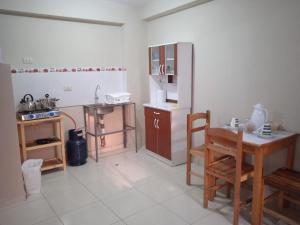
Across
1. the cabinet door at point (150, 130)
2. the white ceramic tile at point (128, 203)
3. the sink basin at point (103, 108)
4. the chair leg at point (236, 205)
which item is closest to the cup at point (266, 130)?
the chair leg at point (236, 205)

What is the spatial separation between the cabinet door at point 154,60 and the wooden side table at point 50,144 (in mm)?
1619

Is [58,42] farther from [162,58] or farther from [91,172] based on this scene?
[91,172]

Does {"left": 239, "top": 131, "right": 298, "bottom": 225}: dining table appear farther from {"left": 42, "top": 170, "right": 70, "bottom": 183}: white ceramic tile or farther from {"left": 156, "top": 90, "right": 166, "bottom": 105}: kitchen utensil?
{"left": 42, "top": 170, "right": 70, "bottom": 183}: white ceramic tile

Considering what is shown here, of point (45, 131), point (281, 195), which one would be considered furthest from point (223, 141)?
point (45, 131)

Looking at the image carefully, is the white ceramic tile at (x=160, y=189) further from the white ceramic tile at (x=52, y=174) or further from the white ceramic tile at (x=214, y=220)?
the white ceramic tile at (x=52, y=174)

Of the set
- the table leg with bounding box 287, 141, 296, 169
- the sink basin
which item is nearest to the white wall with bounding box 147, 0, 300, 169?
the table leg with bounding box 287, 141, 296, 169

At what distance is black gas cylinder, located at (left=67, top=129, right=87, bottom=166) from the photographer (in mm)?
3764

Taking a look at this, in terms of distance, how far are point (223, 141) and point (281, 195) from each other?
0.85 meters

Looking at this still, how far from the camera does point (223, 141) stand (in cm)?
236

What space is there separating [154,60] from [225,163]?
2098 millimetres

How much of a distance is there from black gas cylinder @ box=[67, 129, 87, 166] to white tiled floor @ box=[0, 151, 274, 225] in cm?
15

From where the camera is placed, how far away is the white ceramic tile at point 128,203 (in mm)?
2578

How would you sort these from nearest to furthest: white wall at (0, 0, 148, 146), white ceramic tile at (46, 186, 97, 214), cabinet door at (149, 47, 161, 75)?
1. white ceramic tile at (46, 186, 97, 214)
2. white wall at (0, 0, 148, 146)
3. cabinet door at (149, 47, 161, 75)

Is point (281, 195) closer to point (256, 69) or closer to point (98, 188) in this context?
point (256, 69)
